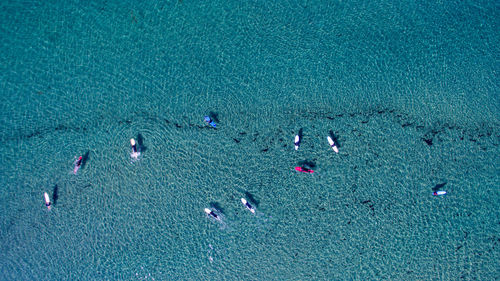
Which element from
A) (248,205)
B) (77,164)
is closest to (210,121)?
(248,205)

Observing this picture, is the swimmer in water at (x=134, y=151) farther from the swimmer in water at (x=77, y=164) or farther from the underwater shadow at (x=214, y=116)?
the underwater shadow at (x=214, y=116)

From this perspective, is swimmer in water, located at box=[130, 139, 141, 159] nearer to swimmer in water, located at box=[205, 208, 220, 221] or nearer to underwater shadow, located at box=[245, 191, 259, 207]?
swimmer in water, located at box=[205, 208, 220, 221]

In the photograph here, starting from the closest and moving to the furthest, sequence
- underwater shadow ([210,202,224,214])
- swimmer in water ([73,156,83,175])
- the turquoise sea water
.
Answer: the turquoise sea water → underwater shadow ([210,202,224,214]) → swimmer in water ([73,156,83,175])

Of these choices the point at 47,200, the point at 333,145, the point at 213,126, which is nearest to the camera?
the point at 333,145

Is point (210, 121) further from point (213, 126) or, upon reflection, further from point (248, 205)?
point (248, 205)

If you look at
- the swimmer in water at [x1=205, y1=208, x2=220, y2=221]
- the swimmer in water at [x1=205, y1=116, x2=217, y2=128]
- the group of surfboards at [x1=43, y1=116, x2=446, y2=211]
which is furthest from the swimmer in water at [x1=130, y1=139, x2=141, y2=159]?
the swimmer in water at [x1=205, y1=208, x2=220, y2=221]

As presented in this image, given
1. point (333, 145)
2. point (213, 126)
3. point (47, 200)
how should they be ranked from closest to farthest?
point (333, 145)
point (47, 200)
point (213, 126)

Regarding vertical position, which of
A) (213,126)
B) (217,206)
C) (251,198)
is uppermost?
(213,126)

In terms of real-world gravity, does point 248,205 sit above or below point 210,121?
below

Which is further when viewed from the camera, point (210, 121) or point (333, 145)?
point (210, 121)
